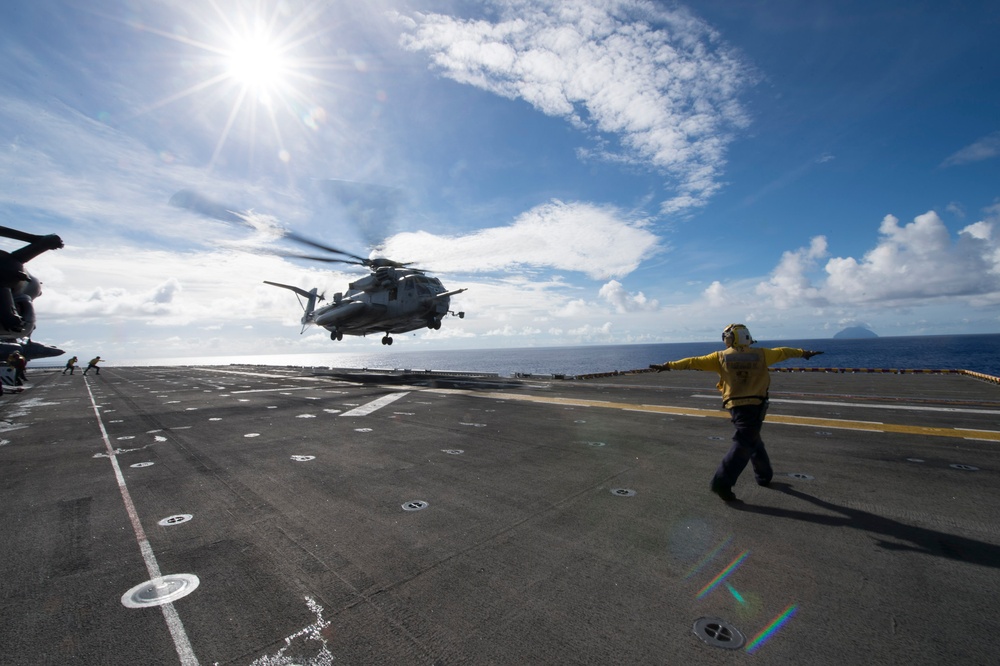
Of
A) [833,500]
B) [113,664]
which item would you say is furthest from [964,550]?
[113,664]

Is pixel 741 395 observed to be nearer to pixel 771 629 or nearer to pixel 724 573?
pixel 724 573

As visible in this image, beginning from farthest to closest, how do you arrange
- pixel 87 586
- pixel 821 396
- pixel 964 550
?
pixel 821 396
pixel 964 550
pixel 87 586

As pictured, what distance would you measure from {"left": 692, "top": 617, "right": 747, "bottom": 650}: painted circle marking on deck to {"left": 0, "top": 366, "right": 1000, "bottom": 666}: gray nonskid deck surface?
0.18 feet

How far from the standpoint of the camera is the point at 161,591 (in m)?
3.56

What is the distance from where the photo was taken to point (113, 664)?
2709 millimetres

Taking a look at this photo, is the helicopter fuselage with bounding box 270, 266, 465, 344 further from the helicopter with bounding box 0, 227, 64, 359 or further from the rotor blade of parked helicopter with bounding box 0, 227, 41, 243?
the rotor blade of parked helicopter with bounding box 0, 227, 41, 243

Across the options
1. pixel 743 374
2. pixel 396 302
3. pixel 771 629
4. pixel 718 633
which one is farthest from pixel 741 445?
pixel 396 302

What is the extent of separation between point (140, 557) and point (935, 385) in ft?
99.1

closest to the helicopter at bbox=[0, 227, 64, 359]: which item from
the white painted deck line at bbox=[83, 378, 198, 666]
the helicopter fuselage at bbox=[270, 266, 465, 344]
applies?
the white painted deck line at bbox=[83, 378, 198, 666]

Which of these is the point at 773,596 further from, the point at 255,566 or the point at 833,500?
the point at 255,566

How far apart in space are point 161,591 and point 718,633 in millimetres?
4446

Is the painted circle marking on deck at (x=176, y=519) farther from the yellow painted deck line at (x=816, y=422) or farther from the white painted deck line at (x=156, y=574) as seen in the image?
the yellow painted deck line at (x=816, y=422)

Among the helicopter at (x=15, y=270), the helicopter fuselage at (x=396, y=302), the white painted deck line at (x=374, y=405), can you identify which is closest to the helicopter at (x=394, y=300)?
the helicopter fuselage at (x=396, y=302)

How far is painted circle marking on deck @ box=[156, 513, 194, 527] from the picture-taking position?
5000 mm
